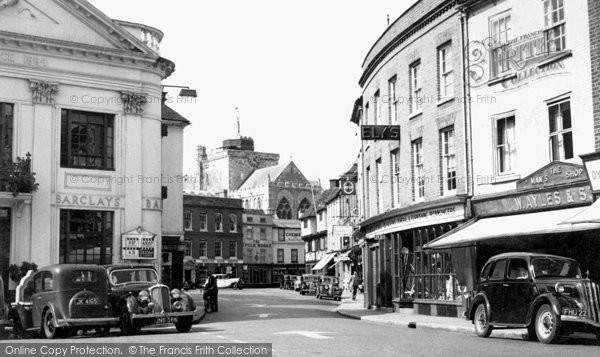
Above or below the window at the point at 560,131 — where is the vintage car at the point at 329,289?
below

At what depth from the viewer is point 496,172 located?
23.0 m

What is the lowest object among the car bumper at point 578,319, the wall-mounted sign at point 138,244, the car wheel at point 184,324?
the car wheel at point 184,324

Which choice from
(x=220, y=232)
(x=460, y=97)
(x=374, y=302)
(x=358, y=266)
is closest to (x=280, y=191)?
(x=220, y=232)

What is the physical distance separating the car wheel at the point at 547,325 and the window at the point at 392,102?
14.7 meters

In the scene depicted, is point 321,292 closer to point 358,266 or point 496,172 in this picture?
Answer: point 358,266

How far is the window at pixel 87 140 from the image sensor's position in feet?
92.0

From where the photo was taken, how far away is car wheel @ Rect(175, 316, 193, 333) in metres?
19.9

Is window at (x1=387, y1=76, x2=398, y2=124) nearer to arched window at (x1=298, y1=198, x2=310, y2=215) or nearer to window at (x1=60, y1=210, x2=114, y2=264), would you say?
window at (x1=60, y1=210, x2=114, y2=264)

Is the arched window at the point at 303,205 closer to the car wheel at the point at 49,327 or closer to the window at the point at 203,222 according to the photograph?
the window at the point at 203,222

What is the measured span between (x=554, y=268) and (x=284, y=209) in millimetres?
107279

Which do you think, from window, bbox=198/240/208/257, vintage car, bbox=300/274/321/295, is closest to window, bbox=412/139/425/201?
vintage car, bbox=300/274/321/295

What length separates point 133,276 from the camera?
70.2ft

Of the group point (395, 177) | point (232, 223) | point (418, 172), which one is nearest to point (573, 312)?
point (418, 172)

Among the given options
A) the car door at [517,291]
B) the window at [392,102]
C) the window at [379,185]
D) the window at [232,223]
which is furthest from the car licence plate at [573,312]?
the window at [232,223]
